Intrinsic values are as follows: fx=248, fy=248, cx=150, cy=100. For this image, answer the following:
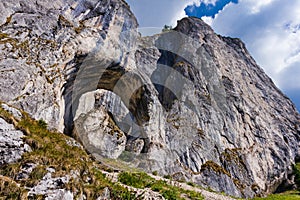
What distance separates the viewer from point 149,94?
1378 inches

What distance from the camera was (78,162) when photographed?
34.5 ft

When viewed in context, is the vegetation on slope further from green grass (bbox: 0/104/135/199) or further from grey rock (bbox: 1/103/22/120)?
grey rock (bbox: 1/103/22/120)

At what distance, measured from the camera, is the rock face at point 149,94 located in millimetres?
21625

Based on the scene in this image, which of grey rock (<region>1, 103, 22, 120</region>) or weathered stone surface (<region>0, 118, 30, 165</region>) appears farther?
grey rock (<region>1, 103, 22, 120</region>)

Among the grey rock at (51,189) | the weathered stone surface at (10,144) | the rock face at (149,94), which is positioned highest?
the rock face at (149,94)

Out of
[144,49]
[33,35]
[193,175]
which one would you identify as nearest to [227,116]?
[193,175]

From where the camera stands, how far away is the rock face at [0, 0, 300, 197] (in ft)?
70.9

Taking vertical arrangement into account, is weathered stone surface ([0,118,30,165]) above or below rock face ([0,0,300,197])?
below

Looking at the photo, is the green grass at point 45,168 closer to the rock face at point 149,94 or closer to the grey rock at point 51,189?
the grey rock at point 51,189

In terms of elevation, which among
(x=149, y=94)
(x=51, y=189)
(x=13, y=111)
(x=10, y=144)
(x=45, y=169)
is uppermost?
(x=149, y=94)

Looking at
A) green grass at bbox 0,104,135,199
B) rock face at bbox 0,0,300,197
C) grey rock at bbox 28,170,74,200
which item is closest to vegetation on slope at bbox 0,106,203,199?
green grass at bbox 0,104,135,199

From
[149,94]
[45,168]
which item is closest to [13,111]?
[45,168]

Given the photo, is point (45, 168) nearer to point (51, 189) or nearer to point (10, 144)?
point (51, 189)

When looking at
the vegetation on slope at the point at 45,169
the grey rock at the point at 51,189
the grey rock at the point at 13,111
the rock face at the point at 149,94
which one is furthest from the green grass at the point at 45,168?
the rock face at the point at 149,94
